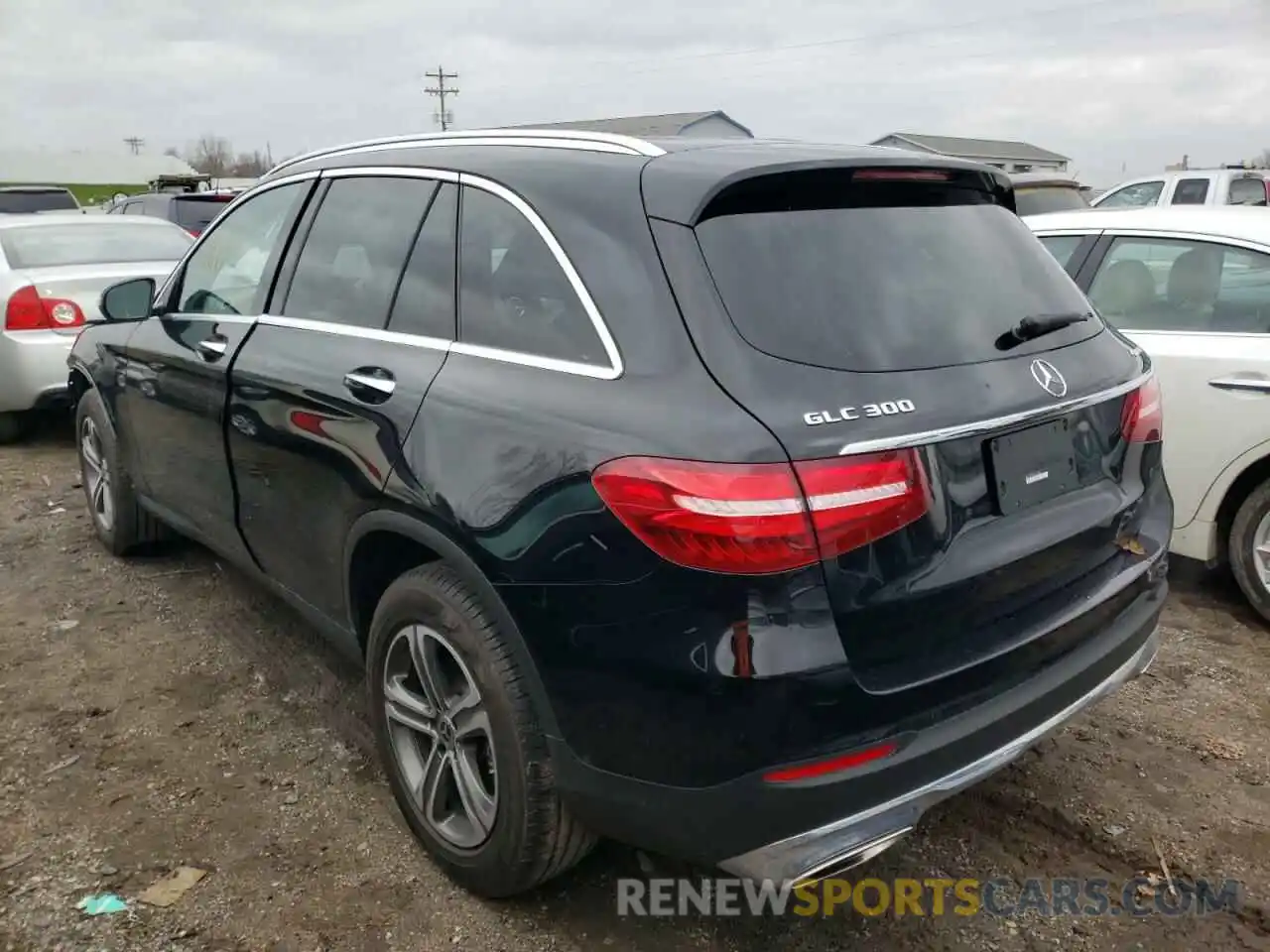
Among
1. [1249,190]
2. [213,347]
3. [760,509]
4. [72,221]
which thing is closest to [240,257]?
[213,347]

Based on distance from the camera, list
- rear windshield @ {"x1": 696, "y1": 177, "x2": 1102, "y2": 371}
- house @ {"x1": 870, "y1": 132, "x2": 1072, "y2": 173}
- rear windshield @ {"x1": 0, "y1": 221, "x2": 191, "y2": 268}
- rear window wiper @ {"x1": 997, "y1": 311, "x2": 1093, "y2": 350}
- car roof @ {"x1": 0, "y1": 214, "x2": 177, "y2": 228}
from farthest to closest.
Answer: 1. house @ {"x1": 870, "y1": 132, "x2": 1072, "y2": 173}
2. car roof @ {"x1": 0, "y1": 214, "x2": 177, "y2": 228}
3. rear windshield @ {"x1": 0, "y1": 221, "x2": 191, "y2": 268}
4. rear window wiper @ {"x1": 997, "y1": 311, "x2": 1093, "y2": 350}
5. rear windshield @ {"x1": 696, "y1": 177, "x2": 1102, "y2": 371}

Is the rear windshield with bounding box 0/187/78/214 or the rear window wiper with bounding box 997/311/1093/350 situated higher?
the rear windshield with bounding box 0/187/78/214

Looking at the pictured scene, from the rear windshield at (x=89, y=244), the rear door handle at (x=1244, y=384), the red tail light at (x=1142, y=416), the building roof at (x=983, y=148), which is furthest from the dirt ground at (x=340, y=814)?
the building roof at (x=983, y=148)

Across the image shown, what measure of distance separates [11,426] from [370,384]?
580 centimetres

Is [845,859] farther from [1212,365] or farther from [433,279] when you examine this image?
[1212,365]

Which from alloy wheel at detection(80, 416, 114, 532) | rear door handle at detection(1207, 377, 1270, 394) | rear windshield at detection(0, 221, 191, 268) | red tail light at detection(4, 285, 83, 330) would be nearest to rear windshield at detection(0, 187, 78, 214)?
rear windshield at detection(0, 221, 191, 268)

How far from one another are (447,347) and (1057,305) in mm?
1540

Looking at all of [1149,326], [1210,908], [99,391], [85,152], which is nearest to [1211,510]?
[1149,326]

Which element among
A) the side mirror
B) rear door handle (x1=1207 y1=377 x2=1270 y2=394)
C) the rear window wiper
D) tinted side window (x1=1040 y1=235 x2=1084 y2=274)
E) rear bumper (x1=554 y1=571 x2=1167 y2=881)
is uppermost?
tinted side window (x1=1040 y1=235 x2=1084 y2=274)

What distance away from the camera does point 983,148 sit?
46156 mm

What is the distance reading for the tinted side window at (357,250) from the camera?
2.86 metres

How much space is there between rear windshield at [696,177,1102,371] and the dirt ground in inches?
54.2

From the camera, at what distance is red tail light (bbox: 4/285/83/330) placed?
6.58 metres

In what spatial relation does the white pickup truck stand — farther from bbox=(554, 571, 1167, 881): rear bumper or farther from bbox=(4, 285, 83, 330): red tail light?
bbox=(554, 571, 1167, 881): rear bumper
